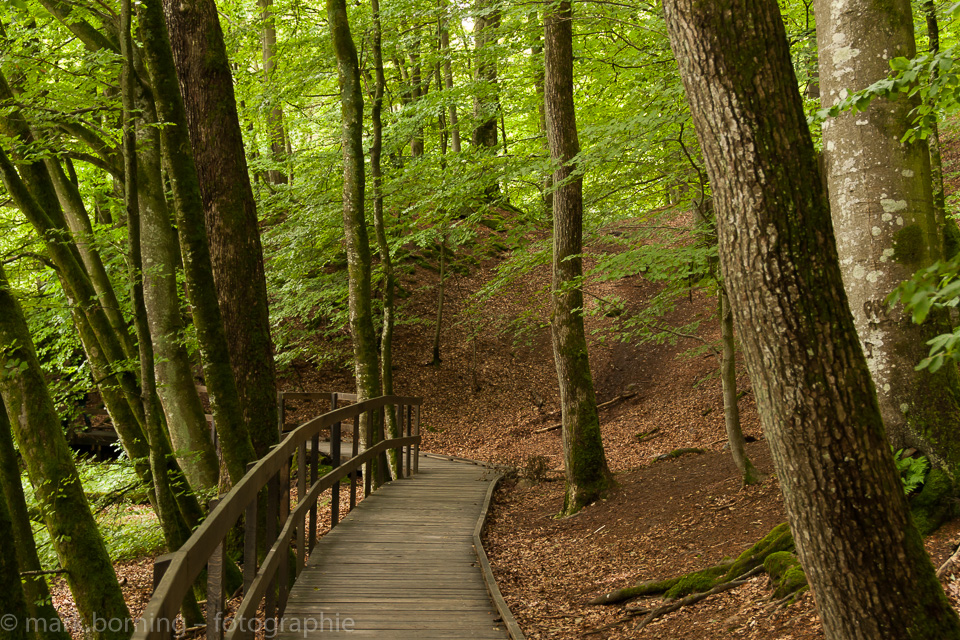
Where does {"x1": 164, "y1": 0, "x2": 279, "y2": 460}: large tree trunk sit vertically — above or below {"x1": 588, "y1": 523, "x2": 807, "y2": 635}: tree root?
above

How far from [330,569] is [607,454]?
7.35 meters

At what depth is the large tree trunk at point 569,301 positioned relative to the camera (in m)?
8.30

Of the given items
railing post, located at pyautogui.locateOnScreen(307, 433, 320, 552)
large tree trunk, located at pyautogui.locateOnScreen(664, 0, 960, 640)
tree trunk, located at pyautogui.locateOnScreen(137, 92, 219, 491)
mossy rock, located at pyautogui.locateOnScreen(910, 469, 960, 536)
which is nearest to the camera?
large tree trunk, located at pyautogui.locateOnScreen(664, 0, 960, 640)

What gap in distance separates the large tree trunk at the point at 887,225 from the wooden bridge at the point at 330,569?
9.31 feet

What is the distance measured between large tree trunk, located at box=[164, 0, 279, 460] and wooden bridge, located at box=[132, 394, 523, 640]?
100 cm

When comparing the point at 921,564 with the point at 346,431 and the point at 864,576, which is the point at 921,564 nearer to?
the point at 864,576

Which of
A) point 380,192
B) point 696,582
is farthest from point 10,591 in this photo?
point 380,192

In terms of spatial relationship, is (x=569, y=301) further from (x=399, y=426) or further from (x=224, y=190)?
(x=224, y=190)

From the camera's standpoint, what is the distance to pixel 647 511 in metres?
7.37

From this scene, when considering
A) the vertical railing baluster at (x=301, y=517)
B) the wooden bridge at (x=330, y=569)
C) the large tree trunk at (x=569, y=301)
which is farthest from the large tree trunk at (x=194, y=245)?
the large tree trunk at (x=569, y=301)

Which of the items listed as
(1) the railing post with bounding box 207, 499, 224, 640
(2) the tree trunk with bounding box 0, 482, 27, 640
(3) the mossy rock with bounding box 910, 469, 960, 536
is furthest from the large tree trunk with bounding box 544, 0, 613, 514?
(1) the railing post with bounding box 207, 499, 224, 640

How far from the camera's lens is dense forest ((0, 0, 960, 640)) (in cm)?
279

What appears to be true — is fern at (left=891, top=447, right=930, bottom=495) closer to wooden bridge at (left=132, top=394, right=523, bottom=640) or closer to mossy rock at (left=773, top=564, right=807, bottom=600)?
mossy rock at (left=773, top=564, right=807, bottom=600)

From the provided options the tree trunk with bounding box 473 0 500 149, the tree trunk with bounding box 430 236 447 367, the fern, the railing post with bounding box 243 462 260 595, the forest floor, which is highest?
the tree trunk with bounding box 473 0 500 149
